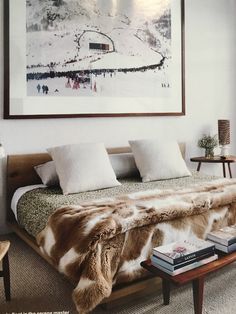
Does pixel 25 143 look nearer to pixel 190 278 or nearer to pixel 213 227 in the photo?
pixel 213 227

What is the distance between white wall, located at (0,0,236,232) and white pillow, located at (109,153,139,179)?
1.17 ft

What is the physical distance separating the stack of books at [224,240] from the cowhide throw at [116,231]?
0.18 meters

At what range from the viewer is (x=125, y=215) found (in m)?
2.04

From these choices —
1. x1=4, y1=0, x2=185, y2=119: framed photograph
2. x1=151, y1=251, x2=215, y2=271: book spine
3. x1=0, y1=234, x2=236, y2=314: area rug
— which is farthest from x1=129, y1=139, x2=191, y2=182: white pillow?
x1=151, y1=251, x2=215, y2=271: book spine

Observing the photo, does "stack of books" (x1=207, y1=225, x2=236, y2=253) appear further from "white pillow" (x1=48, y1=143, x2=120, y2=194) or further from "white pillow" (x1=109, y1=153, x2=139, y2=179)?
"white pillow" (x1=109, y1=153, x2=139, y2=179)

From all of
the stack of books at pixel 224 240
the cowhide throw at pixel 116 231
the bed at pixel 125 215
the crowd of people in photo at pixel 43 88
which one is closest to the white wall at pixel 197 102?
the crowd of people in photo at pixel 43 88

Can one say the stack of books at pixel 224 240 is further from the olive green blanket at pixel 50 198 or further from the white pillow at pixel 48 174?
the white pillow at pixel 48 174

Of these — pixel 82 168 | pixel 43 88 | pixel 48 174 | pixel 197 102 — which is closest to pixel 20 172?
pixel 48 174

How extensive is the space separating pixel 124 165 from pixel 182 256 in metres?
1.52

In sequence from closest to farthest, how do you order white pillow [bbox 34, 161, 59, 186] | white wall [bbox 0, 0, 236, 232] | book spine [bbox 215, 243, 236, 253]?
book spine [bbox 215, 243, 236, 253] < white pillow [bbox 34, 161, 59, 186] < white wall [bbox 0, 0, 236, 232]

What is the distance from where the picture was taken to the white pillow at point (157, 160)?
317cm

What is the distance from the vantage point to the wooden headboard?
3061 millimetres

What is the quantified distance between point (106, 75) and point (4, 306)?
7.46ft

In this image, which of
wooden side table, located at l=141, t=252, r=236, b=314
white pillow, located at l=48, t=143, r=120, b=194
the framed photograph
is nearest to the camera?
wooden side table, located at l=141, t=252, r=236, b=314
